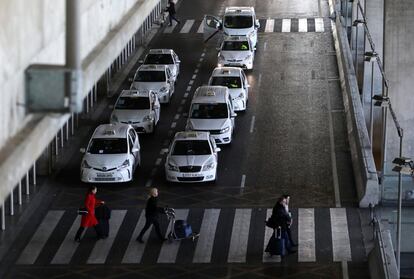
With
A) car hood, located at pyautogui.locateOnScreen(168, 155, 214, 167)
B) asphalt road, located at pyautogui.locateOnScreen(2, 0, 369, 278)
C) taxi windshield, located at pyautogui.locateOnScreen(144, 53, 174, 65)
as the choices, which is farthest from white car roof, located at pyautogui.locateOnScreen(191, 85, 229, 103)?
taxi windshield, located at pyautogui.locateOnScreen(144, 53, 174, 65)

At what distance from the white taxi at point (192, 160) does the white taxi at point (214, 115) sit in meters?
3.64

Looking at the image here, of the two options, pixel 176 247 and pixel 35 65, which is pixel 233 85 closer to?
pixel 176 247

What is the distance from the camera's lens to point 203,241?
35719 mm

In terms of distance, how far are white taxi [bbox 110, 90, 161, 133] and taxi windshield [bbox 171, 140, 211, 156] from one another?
558 centimetres

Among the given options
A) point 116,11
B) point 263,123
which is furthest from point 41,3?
point 263,123

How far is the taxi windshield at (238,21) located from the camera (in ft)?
218

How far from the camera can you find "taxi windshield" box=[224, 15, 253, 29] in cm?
6650

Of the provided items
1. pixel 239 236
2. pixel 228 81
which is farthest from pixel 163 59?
pixel 239 236

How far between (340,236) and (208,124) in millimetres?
11112

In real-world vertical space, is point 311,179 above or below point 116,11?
below

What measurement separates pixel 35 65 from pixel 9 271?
1495 centimetres

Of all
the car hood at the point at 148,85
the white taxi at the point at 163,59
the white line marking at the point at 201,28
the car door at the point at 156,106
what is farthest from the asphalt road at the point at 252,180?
the white line marking at the point at 201,28

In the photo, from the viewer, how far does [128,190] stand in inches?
1620

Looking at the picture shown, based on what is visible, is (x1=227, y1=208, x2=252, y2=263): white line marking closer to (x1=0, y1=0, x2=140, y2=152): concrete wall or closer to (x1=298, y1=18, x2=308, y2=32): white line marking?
(x1=0, y1=0, x2=140, y2=152): concrete wall
